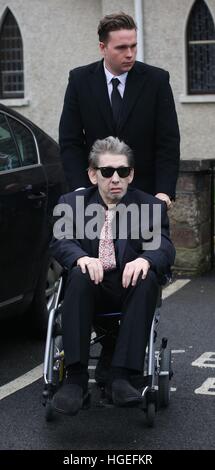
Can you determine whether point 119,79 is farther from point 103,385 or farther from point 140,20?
Answer: point 140,20

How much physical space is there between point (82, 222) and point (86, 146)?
1.95ft

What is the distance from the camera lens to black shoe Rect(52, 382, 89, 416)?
472 centimetres

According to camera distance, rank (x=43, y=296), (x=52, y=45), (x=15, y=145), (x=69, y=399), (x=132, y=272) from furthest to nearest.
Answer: (x=52, y=45)
(x=43, y=296)
(x=15, y=145)
(x=132, y=272)
(x=69, y=399)

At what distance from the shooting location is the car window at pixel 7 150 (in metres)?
6.44

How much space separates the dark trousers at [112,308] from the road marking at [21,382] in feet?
3.35

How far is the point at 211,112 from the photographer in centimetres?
1861

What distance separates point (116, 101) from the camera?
5547 millimetres

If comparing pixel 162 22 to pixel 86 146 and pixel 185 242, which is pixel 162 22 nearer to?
pixel 185 242

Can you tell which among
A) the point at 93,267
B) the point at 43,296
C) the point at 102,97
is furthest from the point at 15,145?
the point at 93,267

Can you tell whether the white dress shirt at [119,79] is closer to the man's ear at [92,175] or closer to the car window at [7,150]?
the man's ear at [92,175]

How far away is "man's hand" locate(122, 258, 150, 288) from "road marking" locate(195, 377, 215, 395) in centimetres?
107

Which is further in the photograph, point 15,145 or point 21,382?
point 15,145

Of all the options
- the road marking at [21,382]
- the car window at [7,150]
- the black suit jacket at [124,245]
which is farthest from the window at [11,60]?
the black suit jacket at [124,245]

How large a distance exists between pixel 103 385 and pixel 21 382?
0.87m
